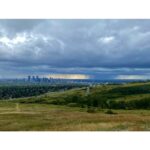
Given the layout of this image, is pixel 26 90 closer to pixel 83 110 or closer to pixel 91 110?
pixel 83 110

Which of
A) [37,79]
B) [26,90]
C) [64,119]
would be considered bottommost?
[64,119]

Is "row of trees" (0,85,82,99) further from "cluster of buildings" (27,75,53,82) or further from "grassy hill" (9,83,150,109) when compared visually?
"cluster of buildings" (27,75,53,82)

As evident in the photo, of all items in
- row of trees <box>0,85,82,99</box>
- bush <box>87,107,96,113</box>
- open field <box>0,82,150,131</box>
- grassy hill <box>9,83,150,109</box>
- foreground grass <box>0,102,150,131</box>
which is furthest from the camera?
row of trees <box>0,85,82,99</box>

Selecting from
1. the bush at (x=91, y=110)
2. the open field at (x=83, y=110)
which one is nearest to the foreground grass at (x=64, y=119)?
the open field at (x=83, y=110)

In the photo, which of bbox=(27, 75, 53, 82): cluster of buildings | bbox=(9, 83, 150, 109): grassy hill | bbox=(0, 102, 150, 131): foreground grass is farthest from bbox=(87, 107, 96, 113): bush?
bbox=(27, 75, 53, 82): cluster of buildings

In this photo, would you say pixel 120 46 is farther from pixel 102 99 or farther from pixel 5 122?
pixel 5 122

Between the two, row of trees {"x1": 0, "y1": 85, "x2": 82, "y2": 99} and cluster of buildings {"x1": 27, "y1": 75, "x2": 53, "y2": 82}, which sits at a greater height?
cluster of buildings {"x1": 27, "y1": 75, "x2": 53, "y2": 82}

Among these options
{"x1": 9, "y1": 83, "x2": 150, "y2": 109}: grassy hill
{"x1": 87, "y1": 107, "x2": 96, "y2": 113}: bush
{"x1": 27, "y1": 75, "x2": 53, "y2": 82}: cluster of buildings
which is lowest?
{"x1": 87, "y1": 107, "x2": 96, "y2": 113}: bush

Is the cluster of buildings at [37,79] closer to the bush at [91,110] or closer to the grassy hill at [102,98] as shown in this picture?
the grassy hill at [102,98]

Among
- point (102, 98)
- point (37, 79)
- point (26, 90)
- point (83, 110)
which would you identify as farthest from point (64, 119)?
point (26, 90)
